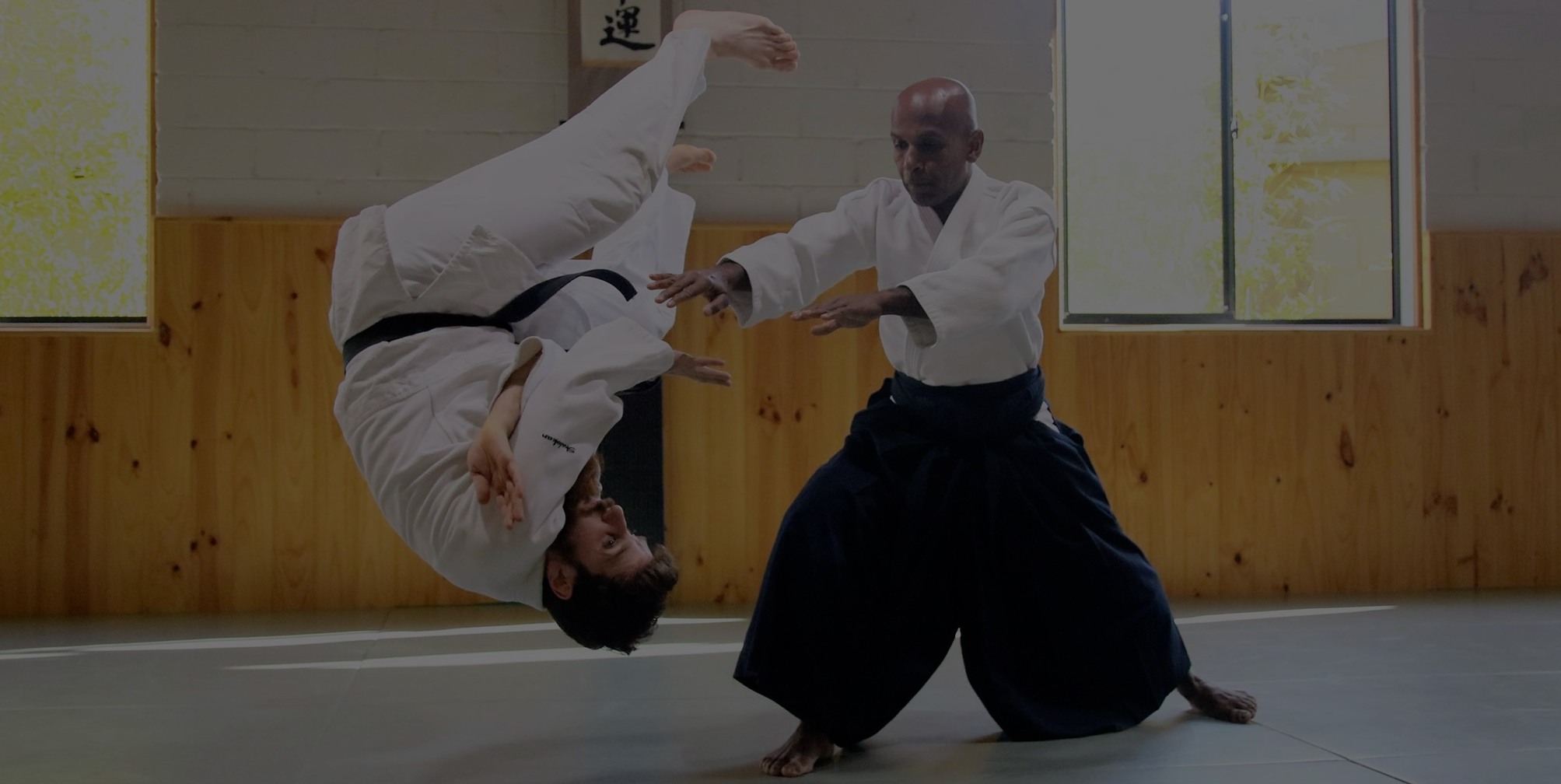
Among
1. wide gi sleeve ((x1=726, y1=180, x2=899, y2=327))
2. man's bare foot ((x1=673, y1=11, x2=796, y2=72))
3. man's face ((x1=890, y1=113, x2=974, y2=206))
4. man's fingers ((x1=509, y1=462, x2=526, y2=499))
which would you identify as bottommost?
man's fingers ((x1=509, y1=462, x2=526, y2=499))

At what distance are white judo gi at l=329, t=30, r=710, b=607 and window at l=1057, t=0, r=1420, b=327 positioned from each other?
2.67 meters

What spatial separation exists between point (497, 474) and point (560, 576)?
0.91ft

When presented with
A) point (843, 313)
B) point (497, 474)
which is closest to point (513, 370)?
point (497, 474)

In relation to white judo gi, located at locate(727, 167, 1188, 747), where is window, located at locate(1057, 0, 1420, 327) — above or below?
above

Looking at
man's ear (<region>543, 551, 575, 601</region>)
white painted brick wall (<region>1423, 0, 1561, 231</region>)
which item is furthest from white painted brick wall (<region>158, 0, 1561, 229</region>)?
man's ear (<region>543, 551, 575, 601</region>)

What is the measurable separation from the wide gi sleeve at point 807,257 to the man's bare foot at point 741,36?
36 cm

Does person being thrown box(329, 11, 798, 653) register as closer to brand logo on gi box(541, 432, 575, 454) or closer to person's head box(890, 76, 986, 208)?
brand logo on gi box(541, 432, 575, 454)

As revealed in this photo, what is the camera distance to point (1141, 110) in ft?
15.7

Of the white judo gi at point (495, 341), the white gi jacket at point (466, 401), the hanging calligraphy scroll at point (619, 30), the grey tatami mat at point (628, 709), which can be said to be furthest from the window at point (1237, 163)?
the white gi jacket at point (466, 401)

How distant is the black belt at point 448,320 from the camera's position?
2.21m

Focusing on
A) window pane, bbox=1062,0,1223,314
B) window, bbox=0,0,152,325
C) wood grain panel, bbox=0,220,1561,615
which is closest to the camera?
wood grain panel, bbox=0,220,1561,615

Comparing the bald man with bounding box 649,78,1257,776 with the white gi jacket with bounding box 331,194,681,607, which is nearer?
the white gi jacket with bounding box 331,194,681,607

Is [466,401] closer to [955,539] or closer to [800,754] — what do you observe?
[800,754]

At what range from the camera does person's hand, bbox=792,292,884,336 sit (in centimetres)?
212
